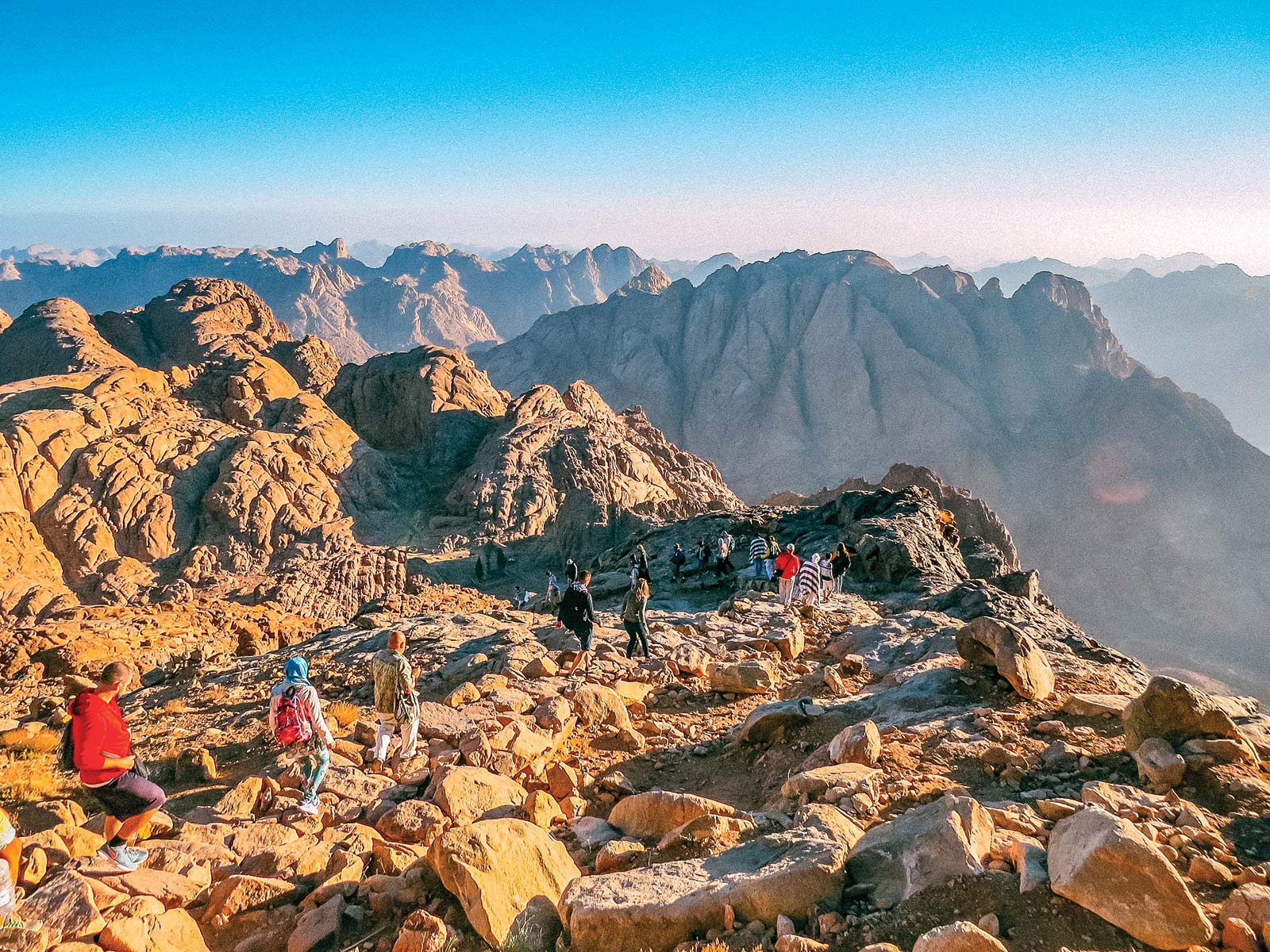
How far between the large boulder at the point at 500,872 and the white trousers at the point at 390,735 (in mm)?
2813

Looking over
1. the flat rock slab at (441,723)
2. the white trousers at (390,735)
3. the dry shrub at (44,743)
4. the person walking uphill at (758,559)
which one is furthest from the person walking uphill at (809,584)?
the dry shrub at (44,743)

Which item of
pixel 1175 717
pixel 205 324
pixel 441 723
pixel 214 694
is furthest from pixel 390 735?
pixel 205 324

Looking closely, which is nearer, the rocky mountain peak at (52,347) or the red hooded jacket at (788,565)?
the red hooded jacket at (788,565)

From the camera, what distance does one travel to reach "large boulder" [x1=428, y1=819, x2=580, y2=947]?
482cm

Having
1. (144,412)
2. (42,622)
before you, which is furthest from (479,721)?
(144,412)

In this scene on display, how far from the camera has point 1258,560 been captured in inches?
3179

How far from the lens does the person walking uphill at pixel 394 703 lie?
25.8 feet

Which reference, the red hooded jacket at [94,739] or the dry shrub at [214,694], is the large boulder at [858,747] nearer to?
the red hooded jacket at [94,739]

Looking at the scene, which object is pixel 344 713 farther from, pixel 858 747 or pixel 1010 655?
pixel 1010 655

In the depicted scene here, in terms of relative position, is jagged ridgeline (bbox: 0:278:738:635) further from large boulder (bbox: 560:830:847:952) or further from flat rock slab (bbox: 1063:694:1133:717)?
large boulder (bbox: 560:830:847:952)

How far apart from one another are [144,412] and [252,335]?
24684 mm

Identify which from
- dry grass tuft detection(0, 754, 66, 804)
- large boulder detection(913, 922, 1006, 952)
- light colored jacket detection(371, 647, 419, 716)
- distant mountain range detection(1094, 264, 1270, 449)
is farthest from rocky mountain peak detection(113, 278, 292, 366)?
distant mountain range detection(1094, 264, 1270, 449)

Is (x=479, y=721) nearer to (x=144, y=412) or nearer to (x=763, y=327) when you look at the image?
(x=144, y=412)

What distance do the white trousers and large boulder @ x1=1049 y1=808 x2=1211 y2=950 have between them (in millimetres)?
6269
